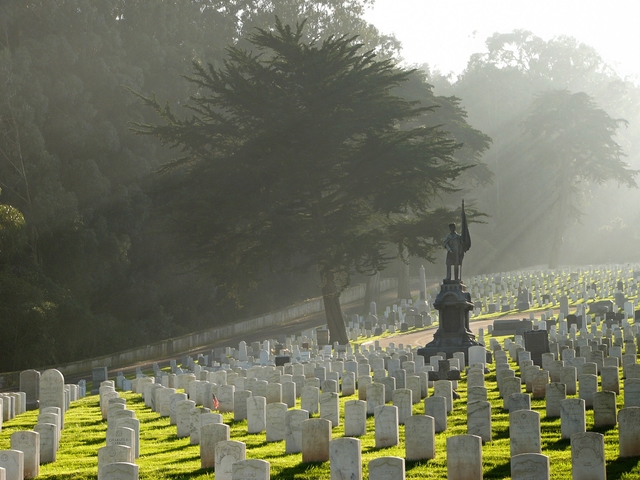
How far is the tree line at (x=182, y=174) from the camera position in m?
31.6

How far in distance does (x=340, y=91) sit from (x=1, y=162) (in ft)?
42.9

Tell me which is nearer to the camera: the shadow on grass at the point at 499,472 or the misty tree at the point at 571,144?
the shadow on grass at the point at 499,472

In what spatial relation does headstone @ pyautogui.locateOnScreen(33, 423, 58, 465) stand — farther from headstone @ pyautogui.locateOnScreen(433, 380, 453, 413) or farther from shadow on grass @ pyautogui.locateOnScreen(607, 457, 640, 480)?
shadow on grass @ pyautogui.locateOnScreen(607, 457, 640, 480)

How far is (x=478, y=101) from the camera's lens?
3150 inches

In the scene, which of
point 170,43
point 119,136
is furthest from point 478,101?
point 119,136

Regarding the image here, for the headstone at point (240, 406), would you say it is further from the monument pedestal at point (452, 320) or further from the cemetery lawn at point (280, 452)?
the monument pedestal at point (452, 320)

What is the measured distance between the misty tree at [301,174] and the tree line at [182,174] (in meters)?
0.06

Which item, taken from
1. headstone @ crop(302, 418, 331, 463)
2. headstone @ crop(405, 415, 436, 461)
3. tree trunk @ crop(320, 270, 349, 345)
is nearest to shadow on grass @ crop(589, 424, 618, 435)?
headstone @ crop(405, 415, 436, 461)

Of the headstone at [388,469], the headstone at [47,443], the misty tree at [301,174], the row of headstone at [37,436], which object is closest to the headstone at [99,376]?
the row of headstone at [37,436]

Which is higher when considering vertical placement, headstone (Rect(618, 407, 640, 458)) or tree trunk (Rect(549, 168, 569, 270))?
tree trunk (Rect(549, 168, 569, 270))

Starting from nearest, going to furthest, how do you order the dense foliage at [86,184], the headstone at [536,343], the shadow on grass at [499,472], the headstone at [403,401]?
1. the shadow on grass at [499,472]
2. the headstone at [403,401]
3. the headstone at [536,343]
4. the dense foliage at [86,184]

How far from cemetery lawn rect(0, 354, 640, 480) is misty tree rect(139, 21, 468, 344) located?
15.3 metres

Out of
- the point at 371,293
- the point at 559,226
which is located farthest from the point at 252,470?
the point at 559,226

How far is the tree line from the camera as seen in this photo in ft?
104
